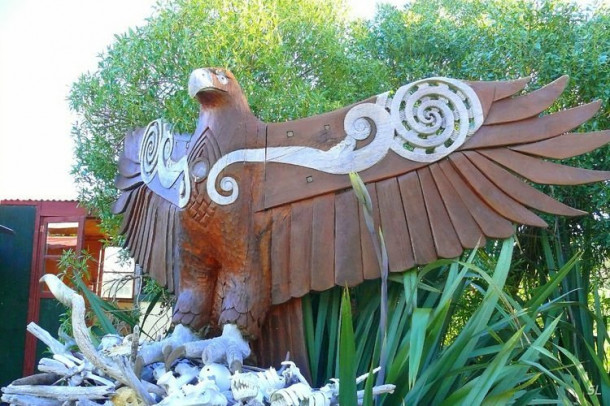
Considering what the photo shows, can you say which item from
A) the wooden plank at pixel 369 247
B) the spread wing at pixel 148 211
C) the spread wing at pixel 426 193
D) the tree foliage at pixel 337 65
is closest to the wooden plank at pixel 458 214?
Result: the spread wing at pixel 426 193

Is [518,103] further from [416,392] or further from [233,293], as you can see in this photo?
[233,293]

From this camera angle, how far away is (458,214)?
2.06 metres

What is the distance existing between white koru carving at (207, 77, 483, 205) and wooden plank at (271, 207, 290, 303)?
18 cm

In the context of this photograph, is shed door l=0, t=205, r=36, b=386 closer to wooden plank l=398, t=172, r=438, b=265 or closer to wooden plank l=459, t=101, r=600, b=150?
wooden plank l=398, t=172, r=438, b=265

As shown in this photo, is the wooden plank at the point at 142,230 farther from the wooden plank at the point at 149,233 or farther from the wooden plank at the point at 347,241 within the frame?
the wooden plank at the point at 347,241

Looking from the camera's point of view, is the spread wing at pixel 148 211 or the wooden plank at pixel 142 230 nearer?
the spread wing at pixel 148 211

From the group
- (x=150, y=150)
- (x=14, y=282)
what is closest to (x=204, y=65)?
(x=150, y=150)

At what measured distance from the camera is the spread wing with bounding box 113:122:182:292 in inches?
101

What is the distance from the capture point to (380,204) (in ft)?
6.99

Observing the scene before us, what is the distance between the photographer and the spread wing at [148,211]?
8.45 ft

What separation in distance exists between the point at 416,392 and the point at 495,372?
0.25 m

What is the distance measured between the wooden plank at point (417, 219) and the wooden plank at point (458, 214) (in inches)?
2.7

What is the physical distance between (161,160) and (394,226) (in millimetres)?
1095

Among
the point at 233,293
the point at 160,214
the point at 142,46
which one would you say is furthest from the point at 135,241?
the point at 142,46
